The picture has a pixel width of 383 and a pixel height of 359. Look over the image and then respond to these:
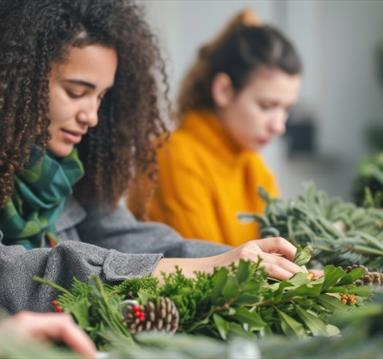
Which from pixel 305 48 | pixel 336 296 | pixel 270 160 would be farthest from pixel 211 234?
pixel 305 48

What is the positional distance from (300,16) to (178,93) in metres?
1.38

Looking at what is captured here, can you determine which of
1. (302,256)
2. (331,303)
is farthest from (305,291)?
(302,256)

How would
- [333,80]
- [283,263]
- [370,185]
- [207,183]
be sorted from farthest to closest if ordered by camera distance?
[333,80]
[207,183]
[370,185]
[283,263]

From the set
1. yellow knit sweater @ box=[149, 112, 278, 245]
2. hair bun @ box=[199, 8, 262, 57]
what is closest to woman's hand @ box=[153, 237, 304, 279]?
yellow knit sweater @ box=[149, 112, 278, 245]

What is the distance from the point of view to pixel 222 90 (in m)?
1.90

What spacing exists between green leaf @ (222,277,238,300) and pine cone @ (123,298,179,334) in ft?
0.15

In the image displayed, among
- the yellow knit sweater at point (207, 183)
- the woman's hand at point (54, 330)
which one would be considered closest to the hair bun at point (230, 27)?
the yellow knit sweater at point (207, 183)

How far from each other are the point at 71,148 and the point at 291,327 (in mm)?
538

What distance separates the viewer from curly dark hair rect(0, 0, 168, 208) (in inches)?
42.3

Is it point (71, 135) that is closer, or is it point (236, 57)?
point (71, 135)

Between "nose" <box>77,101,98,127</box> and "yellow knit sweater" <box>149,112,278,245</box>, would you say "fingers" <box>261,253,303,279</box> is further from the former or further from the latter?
"yellow knit sweater" <box>149,112,278,245</box>

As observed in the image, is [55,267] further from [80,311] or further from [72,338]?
[72,338]

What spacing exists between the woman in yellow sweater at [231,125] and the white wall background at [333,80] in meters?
1.20

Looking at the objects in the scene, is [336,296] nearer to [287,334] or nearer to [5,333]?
[287,334]
